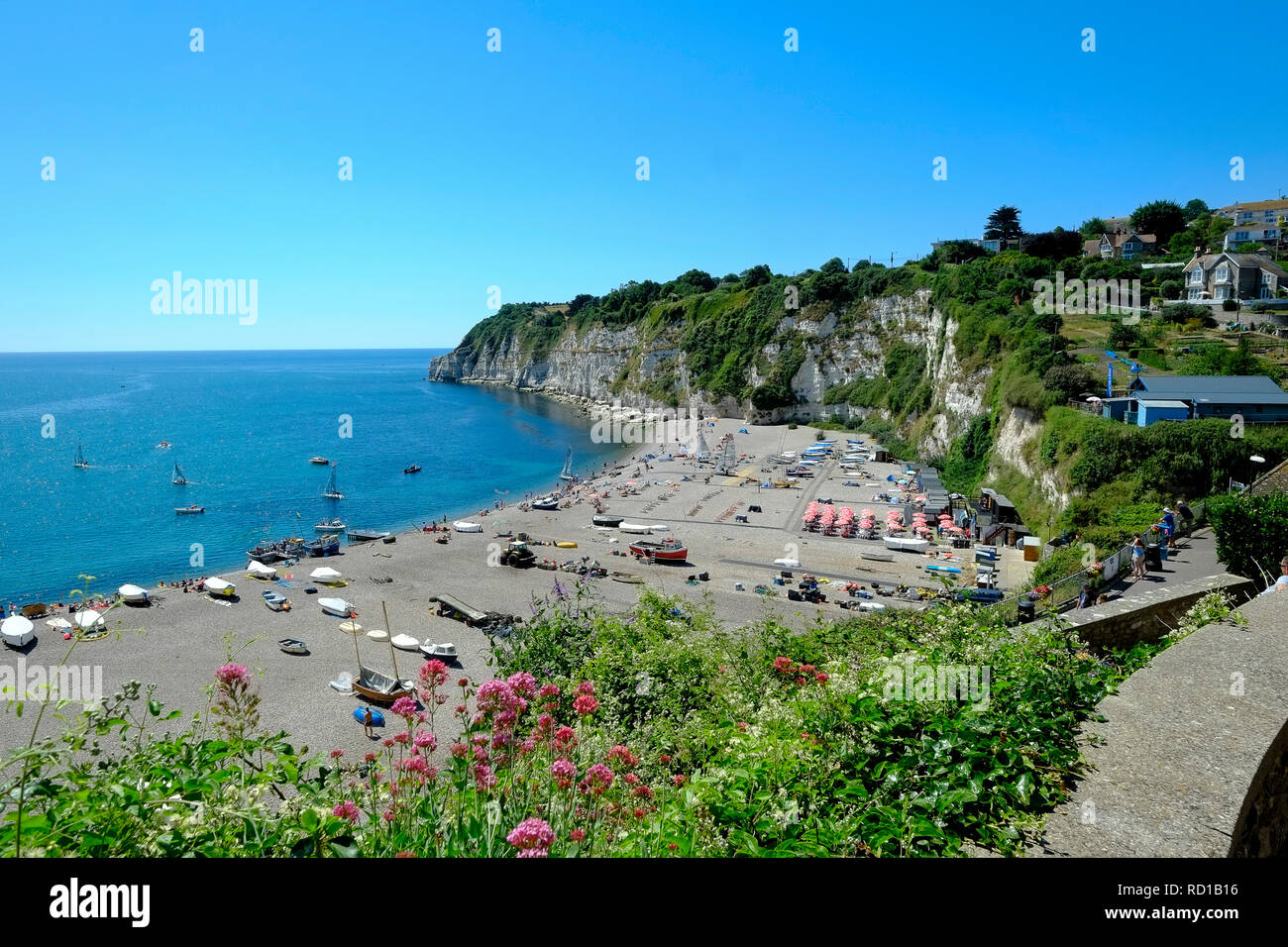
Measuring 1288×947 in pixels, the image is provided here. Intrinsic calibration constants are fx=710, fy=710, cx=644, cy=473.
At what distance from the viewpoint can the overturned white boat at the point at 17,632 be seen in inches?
922

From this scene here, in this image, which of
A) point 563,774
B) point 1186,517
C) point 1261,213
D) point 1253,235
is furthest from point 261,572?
point 1261,213

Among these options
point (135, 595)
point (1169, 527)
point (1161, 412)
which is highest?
point (1161, 412)

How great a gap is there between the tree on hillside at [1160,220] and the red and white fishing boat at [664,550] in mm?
67126

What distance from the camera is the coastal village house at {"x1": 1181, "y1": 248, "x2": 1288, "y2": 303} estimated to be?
45.9 meters

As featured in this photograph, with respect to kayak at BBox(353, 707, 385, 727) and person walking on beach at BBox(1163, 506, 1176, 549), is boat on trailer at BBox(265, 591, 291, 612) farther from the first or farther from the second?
person walking on beach at BBox(1163, 506, 1176, 549)

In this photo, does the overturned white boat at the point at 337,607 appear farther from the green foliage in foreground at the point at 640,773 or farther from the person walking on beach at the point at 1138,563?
the person walking on beach at the point at 1138,563

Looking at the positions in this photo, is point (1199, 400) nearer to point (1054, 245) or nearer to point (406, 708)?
point (406, 708)

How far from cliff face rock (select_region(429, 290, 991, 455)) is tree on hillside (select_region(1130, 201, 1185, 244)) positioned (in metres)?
25.7

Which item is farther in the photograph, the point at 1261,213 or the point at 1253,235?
the point at 1261,213

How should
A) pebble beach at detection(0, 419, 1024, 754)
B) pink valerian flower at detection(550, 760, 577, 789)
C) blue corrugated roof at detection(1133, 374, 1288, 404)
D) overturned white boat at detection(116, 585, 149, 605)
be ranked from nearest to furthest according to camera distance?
pink valerian flower at detection(550, 760, 577, 789) → pebble beach at detection(0, 419, 1024, 754) → overturned white boat at detection(116, 585, 149, 605) → blue corrugated roof at detection(1133, 374, 1288, 404)

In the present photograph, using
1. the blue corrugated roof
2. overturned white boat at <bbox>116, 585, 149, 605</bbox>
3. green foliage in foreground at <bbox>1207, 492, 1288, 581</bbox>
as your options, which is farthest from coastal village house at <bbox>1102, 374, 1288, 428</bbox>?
overturned white boat at <bbox>116, 585, 149, 605</bbox>

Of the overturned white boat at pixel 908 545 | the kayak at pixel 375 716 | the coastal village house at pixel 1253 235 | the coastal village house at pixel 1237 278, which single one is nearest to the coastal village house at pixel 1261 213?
the coastal village house at pixel 1253 235

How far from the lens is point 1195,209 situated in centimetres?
7944

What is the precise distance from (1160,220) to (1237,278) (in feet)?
101
